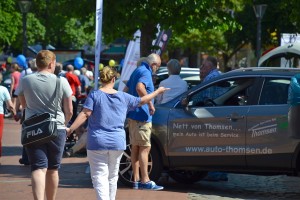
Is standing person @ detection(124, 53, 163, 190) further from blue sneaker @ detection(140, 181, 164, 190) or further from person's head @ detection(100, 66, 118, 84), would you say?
person's head @ detection(100, 66, 118, 84)

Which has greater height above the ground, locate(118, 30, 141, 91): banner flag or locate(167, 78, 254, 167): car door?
locate(118, 30, 141, 91): banner flag

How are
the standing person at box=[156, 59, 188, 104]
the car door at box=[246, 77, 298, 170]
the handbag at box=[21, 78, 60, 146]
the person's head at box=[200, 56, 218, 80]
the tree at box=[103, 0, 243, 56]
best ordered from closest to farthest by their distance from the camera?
the handbag at box=[21, 78, 60, 146]
the car door at box=[246, 77, 298, 170]
the standing person at box=[156, 59, 188, 104]
the person's head at box=[200, 56, 218, 80]
the tree at box=[103, 0, 243, 56]

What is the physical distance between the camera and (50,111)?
9195 millimetres

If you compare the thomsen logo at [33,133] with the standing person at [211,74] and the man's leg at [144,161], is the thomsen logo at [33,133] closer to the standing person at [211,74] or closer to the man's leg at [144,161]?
the man's leg at [144,161]

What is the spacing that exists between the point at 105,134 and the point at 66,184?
3492 millimetres

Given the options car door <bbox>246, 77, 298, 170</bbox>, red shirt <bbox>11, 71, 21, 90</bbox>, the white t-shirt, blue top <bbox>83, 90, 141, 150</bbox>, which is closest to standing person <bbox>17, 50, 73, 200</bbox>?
blue top <bbox>83, 90, 141, 150</bbox>

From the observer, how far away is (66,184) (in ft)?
Result: 40.7

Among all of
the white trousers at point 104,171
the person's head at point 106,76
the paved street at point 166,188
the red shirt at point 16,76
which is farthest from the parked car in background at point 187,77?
the white trousers at point 104,171

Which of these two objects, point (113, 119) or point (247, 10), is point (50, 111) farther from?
point (247, 10)

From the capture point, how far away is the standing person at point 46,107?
9047mm

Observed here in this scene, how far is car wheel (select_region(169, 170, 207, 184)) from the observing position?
1268 cm

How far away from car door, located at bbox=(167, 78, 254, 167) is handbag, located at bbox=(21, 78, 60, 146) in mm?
3016

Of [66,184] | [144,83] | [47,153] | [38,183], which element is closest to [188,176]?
[66,184]

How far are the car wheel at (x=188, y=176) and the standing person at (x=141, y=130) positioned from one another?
1.06m
